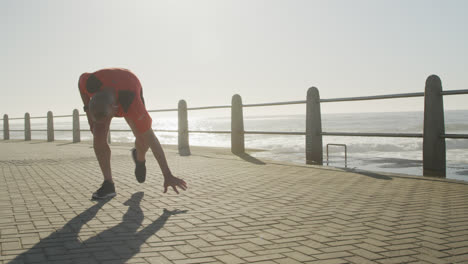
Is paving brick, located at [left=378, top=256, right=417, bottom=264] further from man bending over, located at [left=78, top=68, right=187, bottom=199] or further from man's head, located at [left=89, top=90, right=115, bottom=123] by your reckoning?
man's head, located at [left=89, top=90, right=115, bottom=123]

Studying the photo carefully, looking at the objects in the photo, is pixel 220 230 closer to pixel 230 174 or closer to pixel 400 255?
pixel 400 255

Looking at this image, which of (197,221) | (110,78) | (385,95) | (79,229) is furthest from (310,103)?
(79,229)

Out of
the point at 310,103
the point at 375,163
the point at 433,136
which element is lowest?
the point at 375,163

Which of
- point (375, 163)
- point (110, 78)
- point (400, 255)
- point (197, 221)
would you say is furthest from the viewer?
point (375, 163)

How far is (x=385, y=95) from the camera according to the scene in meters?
6.83

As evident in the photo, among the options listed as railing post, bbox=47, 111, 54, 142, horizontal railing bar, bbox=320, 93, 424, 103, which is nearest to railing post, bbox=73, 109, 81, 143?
railing post, bbox=47, 111, 54, 142

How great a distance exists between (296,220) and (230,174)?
2.92 m

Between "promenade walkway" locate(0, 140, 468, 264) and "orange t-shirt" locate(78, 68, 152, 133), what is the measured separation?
0.83 meters

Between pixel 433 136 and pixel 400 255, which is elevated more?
pixel 433 136

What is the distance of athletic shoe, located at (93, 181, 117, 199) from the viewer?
457 centimetres

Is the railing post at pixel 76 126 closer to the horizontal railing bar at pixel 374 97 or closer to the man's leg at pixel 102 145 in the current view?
the horizontal railing bar at pixel 374 97

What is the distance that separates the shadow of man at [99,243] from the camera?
2.64 meters

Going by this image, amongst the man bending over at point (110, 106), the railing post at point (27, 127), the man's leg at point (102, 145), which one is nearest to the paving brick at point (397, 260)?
the man bending over at point (110, 106)

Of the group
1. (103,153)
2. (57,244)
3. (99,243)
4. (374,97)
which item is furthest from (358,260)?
(374,97)
